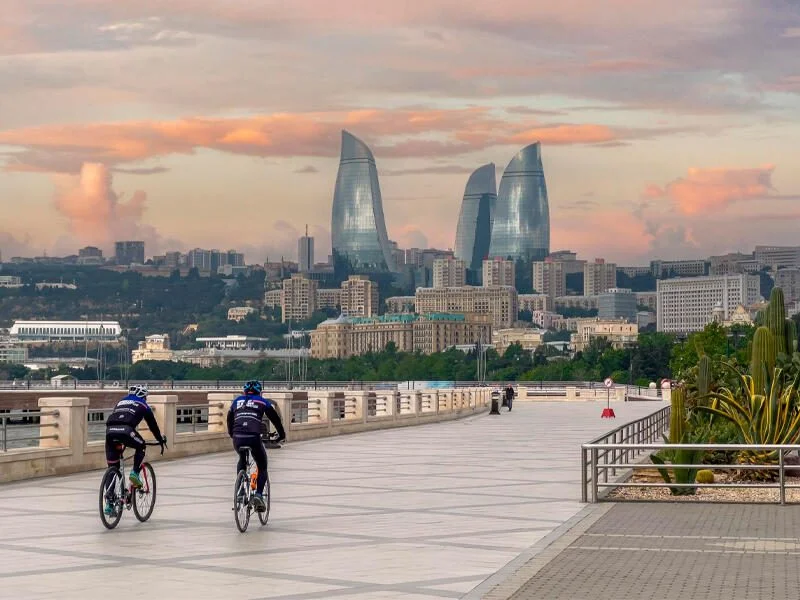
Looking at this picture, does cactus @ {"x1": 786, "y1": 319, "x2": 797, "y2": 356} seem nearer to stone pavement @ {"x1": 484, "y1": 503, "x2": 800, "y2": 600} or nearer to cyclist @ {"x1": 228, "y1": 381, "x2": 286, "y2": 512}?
stone pavement @ {"x1": 484, "y1": 503, "x2": 800, "y2": 600}

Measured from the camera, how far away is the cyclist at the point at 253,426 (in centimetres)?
1770

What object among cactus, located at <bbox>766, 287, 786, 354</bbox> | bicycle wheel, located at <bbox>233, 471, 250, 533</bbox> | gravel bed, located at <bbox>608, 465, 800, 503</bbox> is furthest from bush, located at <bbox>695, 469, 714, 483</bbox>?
bicycle wheel, located at <bbox>233, 471, 250, 533</bbox>

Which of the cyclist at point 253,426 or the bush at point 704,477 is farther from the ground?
the cyclist at point 253,426

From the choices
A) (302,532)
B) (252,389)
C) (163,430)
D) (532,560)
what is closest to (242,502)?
(302,532)

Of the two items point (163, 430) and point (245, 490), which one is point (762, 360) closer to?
point (163, 430)

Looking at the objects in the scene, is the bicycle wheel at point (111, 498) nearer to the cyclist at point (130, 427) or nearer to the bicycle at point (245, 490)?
the cyclist at point (130, 427)

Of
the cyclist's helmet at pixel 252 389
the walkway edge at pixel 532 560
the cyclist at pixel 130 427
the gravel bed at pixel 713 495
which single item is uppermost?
the cyclist's helmet at pixel 252 389

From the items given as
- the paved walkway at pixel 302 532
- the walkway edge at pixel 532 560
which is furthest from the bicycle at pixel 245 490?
the walkway edge at pixel 532 560

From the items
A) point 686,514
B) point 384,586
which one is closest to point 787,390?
point 686,514

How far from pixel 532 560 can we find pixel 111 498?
556 centimetres

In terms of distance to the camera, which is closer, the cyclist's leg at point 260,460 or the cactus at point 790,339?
the cyclist's leg at point 260,460

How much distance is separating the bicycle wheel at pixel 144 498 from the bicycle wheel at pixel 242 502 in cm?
160

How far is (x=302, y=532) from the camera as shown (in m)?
18.0

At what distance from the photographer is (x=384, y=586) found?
45.0 ft
